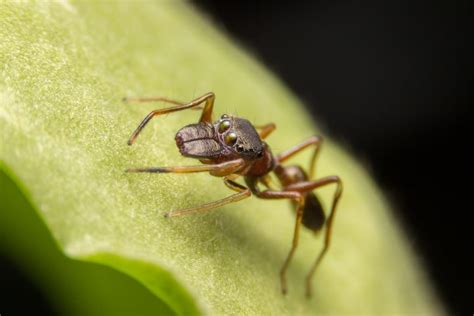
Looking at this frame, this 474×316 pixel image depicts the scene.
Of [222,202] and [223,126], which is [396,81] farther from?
[222,202]

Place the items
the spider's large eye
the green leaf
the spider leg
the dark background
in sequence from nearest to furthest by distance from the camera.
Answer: the green leaf, the spider's large eye, the spider leg, the dark background

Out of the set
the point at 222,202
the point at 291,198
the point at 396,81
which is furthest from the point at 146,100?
the point at 396,81

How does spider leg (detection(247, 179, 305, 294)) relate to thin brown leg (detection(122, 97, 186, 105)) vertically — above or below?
below

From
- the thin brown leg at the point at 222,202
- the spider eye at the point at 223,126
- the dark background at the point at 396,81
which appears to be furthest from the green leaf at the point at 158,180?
the dark background at the point at 396,81

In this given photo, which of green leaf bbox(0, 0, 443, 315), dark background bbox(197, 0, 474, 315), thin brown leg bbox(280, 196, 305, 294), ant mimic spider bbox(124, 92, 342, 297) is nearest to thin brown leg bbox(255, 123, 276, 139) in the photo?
ant mimic spider bbox(124, 92, 342, 297)

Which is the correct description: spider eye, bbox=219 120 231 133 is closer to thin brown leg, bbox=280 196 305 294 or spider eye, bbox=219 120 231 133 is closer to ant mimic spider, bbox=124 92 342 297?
ant mimic spider, bbox=124 92 342 297

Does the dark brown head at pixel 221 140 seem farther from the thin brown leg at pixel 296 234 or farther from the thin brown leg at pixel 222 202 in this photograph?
the thin brown leg at pixel 296 234

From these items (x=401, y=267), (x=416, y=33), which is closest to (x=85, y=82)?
(x=401, y=267)

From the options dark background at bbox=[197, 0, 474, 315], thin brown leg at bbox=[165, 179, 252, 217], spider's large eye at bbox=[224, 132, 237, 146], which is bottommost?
dark background at bbox=[197, 0, 474, 315]

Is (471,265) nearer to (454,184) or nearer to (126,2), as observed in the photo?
(454,184)
